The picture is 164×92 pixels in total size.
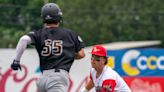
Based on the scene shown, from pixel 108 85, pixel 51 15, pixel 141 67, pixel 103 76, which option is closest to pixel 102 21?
pixel 141 67

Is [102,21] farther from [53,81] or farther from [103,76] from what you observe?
[53,81]

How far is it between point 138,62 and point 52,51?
6979mm

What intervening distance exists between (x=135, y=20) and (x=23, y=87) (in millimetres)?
43081

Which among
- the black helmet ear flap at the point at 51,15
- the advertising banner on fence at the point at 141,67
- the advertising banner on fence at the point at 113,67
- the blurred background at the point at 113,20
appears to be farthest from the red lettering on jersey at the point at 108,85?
the blurred background at the point at 113,20

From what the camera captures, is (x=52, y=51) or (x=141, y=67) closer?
(x=52, y=51)

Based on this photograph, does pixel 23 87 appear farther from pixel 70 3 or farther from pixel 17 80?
pixel 70 3

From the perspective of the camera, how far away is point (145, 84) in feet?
52.5

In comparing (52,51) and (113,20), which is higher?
(52,51)

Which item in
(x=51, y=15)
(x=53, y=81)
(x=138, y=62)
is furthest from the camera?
(x=138, y=62)

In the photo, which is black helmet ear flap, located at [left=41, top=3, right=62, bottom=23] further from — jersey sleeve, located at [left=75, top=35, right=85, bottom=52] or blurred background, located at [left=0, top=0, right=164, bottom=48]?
blurred background, located at [left=0, top=0, right=164, bottom=48]

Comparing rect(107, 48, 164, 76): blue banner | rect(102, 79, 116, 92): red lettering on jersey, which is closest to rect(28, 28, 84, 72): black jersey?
rect(102, 79, 116, 92): red lettering on jersey

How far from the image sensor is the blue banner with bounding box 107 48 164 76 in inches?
639

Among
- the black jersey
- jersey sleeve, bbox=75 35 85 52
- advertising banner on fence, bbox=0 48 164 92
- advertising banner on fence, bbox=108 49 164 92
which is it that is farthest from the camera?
advertising banner on fence, bbox=108 49 164 92

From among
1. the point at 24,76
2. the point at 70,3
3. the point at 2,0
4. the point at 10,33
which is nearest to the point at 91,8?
the point at 70,3
